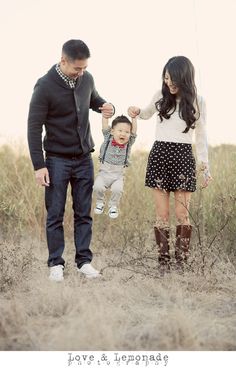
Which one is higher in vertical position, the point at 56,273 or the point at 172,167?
the point at 172,167

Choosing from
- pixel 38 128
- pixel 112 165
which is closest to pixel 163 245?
pixel 112 165

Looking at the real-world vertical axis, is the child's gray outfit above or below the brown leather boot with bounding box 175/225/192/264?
above

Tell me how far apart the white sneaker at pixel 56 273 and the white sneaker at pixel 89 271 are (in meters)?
0.18

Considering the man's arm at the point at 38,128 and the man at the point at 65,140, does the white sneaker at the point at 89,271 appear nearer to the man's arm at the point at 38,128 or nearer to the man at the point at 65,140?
the man at the point at 65,140

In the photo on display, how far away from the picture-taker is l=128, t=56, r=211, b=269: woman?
16.0 ft

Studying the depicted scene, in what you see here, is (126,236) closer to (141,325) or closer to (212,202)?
(212,202)

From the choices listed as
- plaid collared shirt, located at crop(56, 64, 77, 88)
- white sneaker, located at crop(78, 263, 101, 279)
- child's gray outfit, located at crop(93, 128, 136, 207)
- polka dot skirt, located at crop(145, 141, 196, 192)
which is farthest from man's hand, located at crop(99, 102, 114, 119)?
white sneaker, located at crop(78, 263, 101, 279)

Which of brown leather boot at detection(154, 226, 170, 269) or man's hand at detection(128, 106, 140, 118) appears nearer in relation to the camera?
man's hand at detection(128, 106, 140, 118)

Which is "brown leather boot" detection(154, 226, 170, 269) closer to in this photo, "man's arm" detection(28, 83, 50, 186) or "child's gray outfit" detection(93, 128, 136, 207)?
"child's gray outfit" detection(93, 128, 136, 207)

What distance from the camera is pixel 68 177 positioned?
A: 4.96 meters

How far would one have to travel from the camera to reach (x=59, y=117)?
4.89 m

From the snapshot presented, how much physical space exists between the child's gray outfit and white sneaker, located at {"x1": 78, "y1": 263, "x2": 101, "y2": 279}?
0.50 meters

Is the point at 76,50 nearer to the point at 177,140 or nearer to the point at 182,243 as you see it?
the point at 177,140

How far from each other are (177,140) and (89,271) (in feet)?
3.86
